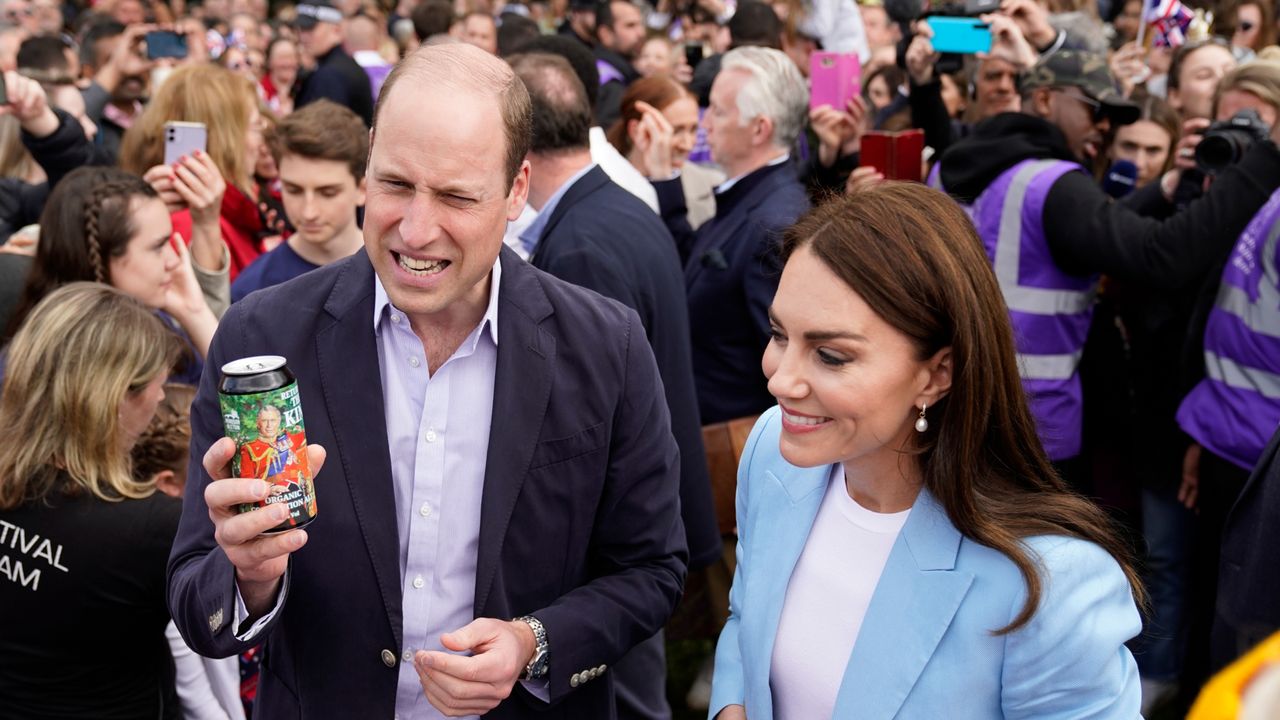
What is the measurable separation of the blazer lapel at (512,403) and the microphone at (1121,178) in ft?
12.6

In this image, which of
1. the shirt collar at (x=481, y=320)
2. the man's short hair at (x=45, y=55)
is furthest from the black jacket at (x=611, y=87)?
the shirt collar at (x=481, y=320)

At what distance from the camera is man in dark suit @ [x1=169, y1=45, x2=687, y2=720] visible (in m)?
2.08

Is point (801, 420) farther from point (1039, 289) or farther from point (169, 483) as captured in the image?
point (1039, 289)

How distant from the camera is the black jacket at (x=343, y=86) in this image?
8203 mm

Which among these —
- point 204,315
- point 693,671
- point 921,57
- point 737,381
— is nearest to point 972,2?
point 921,57

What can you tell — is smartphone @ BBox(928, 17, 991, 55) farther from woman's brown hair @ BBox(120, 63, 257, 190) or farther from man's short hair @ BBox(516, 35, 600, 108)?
woman's brown hair @ BBox(120, 63, 257, 190)

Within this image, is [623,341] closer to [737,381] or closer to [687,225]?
[737,381]

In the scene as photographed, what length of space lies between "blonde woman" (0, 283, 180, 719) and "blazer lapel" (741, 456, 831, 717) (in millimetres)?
1390

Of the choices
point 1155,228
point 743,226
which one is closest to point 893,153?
point 743,226

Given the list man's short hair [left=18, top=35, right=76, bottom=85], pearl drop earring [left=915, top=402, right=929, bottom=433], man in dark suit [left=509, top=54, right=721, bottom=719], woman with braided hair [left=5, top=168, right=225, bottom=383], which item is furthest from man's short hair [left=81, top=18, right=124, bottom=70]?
pearl drop earring [left=915, top=402, right=929, bottom=433]

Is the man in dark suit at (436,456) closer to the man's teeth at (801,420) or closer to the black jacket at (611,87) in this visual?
the man's teeth at (801,420)

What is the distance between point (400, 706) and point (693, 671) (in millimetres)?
3030

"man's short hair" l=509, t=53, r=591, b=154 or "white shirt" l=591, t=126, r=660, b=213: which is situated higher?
"man's short hair" l=509, t=53, r=591, b=154

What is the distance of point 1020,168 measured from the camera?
4277 millimetres
